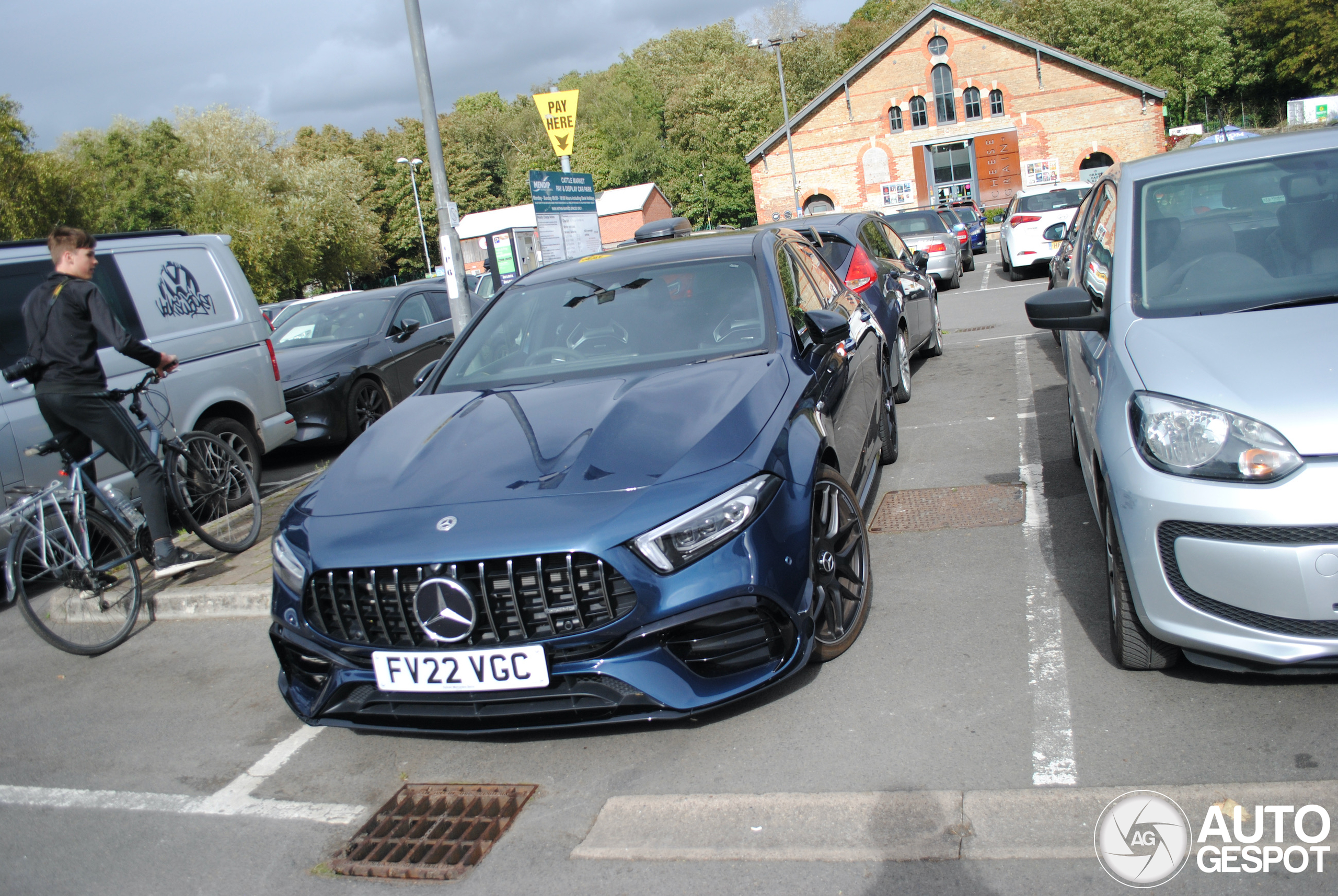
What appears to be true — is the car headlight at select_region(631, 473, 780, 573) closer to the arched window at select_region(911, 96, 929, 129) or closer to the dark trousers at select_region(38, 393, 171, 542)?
the dark trousers at select_region(38, 393, 171, 542)

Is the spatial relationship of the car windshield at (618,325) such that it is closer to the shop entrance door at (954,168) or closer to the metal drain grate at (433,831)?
the metal drain grate at (433,831)

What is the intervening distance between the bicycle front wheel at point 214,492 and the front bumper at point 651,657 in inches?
129

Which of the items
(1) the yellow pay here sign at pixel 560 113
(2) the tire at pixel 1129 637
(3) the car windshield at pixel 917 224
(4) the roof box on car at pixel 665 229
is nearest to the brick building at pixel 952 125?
(3) the car windshield at pixel 917 224

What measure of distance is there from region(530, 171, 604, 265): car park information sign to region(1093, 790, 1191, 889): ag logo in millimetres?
11660

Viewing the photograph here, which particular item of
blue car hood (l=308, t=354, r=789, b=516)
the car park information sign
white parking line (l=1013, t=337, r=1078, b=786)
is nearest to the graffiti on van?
blue car hood (l=308, t=354, r=789, b=516)

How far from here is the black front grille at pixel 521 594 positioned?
10.1 ft

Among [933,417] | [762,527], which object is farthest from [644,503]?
[933,417]

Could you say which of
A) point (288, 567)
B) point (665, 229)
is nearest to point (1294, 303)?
point (288, 567)

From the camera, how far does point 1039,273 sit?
776 inches

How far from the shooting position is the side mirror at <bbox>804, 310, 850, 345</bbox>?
4512 mm

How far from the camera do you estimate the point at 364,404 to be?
992cm

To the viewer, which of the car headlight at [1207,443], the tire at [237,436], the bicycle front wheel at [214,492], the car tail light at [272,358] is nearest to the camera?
the car headlight at [1207,443]

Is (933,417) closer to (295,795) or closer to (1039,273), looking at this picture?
(295,795)

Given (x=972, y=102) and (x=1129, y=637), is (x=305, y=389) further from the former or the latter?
(x=972, y=102)
